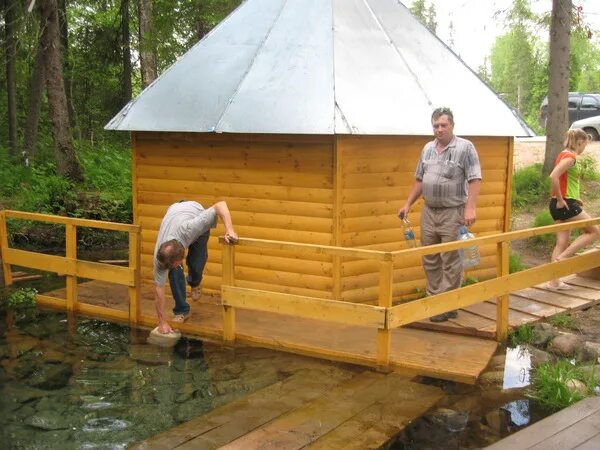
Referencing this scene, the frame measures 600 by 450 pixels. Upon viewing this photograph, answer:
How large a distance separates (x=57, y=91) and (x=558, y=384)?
38.8ft

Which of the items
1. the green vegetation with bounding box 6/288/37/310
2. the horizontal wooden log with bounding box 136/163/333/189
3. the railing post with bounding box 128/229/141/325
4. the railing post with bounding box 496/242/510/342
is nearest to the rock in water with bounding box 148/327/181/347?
the railing post with bounding box 128/229/141/325

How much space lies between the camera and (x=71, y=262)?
7750 millimetres

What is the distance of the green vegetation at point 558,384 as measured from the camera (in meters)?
5.23

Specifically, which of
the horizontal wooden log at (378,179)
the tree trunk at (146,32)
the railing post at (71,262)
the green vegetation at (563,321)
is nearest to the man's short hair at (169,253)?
the railing post at (71,262)

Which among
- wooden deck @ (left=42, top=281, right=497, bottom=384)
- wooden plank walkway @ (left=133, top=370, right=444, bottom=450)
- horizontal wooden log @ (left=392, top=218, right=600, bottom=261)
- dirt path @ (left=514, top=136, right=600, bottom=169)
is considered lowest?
wooden plank walkway @ (left=133, top=370, right=444, bottom=450)

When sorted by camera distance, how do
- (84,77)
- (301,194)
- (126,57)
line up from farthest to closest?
(84,77) → (126,57) → (301,194)

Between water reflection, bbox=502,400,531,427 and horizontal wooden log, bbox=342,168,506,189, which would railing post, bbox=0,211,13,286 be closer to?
horizontal wooden log, bbox=342,168,506,189

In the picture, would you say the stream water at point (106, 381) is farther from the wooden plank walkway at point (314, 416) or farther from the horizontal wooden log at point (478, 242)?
the horizontal wooden log at point (478, 242)

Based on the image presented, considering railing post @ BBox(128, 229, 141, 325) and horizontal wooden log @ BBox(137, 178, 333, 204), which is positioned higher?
horizontal wooden log @ BBox(137, 178, 333, 204)

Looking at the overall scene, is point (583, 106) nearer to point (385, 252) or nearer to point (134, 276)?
point (134, 276)

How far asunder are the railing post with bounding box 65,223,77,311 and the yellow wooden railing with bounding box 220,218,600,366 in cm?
218

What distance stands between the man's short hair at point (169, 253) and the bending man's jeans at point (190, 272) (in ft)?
2.08

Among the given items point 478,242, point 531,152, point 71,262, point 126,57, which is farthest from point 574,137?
point 126,57

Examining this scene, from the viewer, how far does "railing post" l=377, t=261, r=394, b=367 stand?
220 inches
